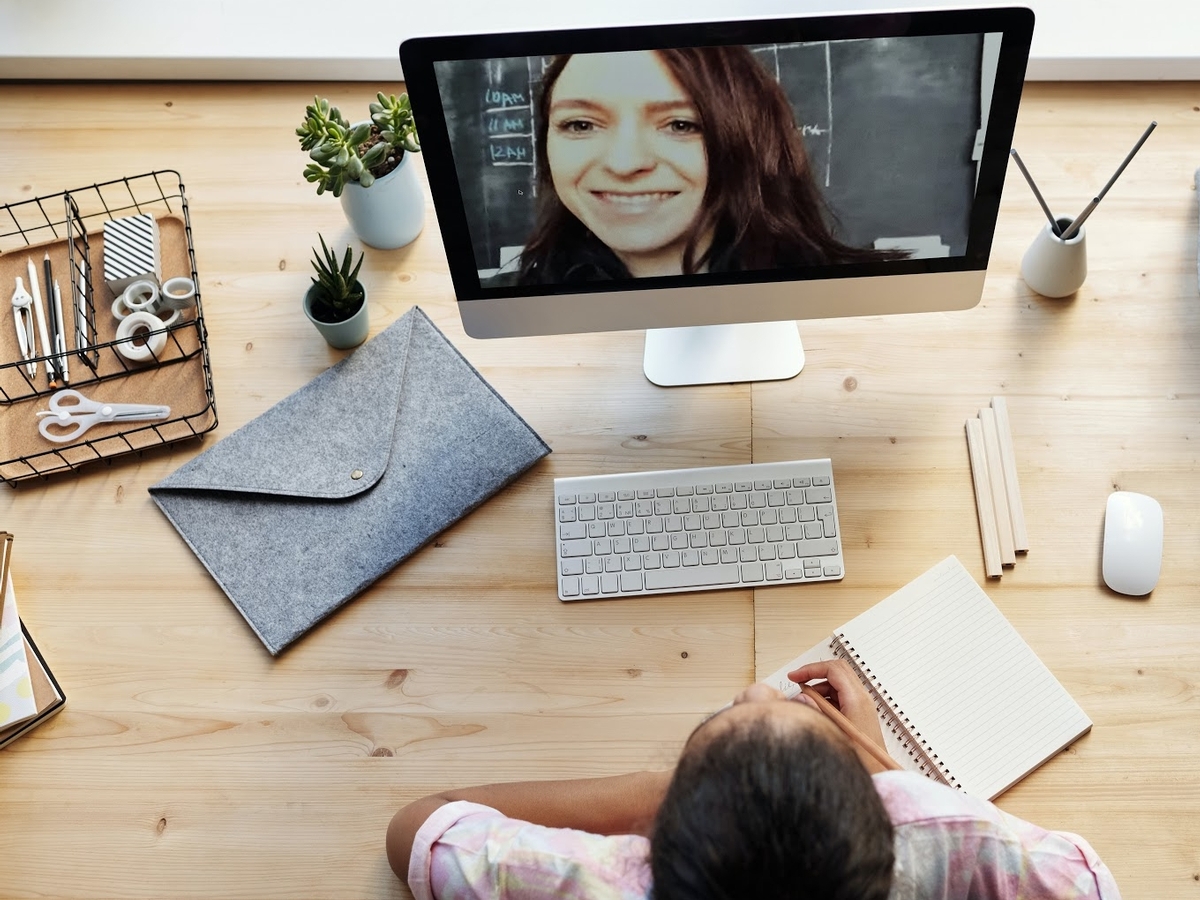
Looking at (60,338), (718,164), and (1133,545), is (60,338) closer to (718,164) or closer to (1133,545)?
(718,164)

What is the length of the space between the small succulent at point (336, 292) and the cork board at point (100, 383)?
13 centimetres

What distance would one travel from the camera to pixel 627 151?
0.81 m

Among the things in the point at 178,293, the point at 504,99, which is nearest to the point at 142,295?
the point at 178,293

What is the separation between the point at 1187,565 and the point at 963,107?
46 cm

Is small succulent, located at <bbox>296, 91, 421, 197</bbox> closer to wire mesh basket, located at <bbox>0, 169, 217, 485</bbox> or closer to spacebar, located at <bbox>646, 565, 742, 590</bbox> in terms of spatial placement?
wire mesh basket, located at <bbox>0, 169, 217, 485</bbox>

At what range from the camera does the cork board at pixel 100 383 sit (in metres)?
1.03

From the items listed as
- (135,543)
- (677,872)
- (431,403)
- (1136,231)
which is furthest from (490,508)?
(1136,231)

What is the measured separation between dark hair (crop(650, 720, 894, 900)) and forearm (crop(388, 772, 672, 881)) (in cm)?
19

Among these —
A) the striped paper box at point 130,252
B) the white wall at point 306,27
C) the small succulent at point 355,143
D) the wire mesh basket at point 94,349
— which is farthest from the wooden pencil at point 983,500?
the striped paper box at point 130,252

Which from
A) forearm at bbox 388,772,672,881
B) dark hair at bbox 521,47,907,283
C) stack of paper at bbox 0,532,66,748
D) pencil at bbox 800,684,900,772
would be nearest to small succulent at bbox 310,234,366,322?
dark hair at bbox 521,47,907,283

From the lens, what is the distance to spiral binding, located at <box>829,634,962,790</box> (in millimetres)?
856

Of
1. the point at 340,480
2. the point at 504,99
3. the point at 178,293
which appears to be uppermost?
the point at 504,99

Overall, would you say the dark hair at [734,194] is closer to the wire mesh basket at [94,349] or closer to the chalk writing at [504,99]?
the chalk writing at [504,99]

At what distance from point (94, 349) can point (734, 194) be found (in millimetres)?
653
